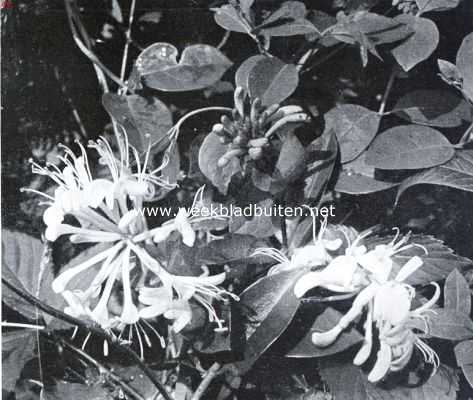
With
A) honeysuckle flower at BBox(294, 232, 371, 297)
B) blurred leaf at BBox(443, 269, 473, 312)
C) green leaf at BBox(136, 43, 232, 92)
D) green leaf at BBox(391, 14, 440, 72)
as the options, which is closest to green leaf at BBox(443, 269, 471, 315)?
blurred leaf at BBox(443, 269, 473, 312)

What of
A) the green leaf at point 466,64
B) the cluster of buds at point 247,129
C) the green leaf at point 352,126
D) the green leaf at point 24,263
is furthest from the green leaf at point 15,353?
the green leaf at point 466,64

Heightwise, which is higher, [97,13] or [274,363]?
[97,13]

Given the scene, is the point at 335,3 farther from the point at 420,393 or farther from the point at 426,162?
the point at 420,393

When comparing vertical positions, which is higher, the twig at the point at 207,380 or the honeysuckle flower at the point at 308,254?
the honeysuckle flower at the point at 308,254

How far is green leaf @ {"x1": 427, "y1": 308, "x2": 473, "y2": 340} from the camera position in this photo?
0.66 m

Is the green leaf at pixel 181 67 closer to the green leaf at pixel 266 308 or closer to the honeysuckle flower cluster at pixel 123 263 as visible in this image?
the honeysuckle flower cluster at pixel 123 263

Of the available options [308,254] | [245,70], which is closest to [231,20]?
[245,70]

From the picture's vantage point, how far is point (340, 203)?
2.34 ft

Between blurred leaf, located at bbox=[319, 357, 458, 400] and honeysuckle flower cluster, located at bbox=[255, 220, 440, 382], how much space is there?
2 centimetres

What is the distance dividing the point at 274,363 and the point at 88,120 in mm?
345

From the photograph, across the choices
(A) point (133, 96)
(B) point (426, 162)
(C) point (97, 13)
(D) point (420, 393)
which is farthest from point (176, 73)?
(D) point (420, 393)

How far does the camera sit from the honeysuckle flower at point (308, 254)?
0.65 meters

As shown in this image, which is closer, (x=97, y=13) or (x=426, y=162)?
(x=426, y=162)

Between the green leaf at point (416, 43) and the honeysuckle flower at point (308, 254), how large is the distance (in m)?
0.18
